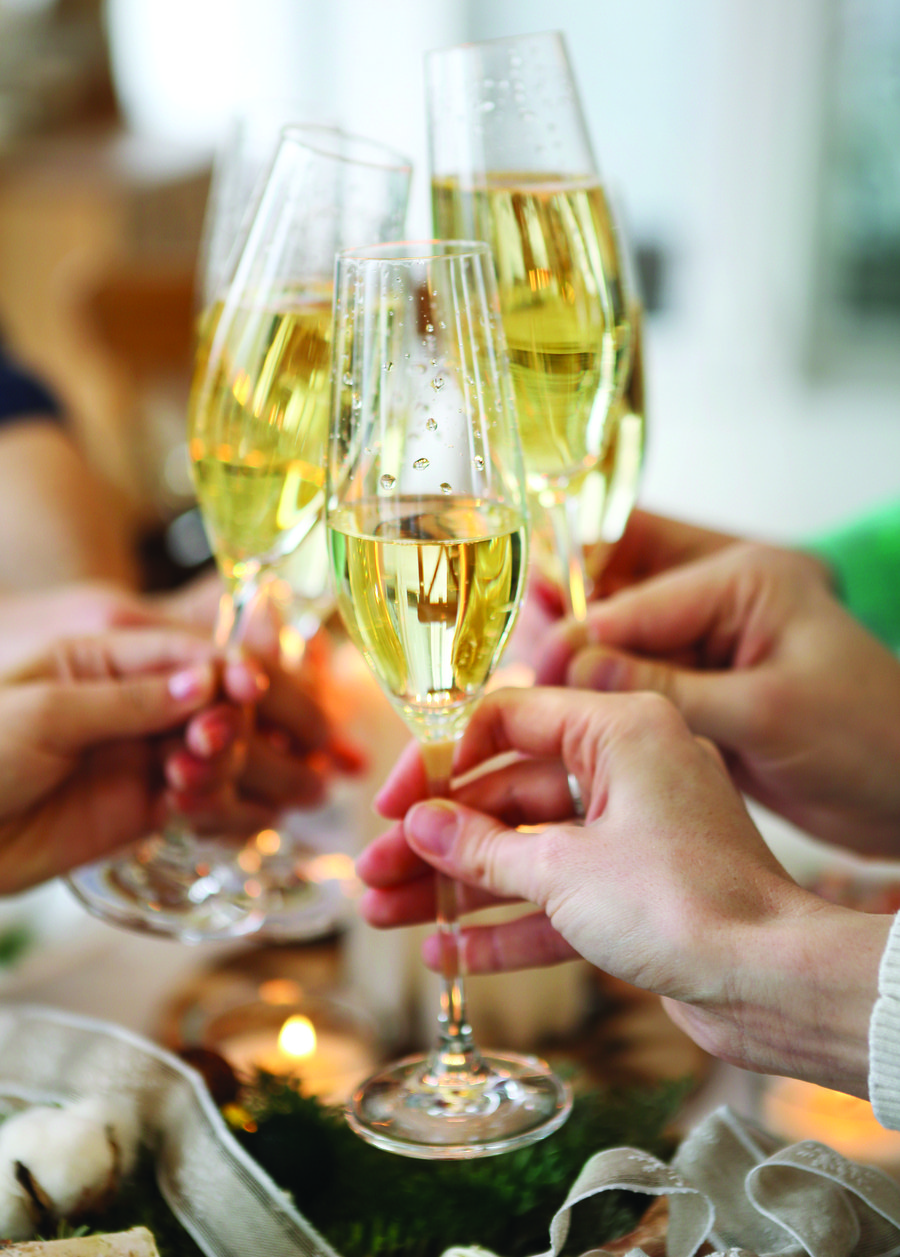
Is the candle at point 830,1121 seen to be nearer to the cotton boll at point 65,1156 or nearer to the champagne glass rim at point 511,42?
the cotton boll at point 65,1156

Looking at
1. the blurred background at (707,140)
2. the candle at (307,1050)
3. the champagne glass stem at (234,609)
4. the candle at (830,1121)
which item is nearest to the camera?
the candle at (830,1121)

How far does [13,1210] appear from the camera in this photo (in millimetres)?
572

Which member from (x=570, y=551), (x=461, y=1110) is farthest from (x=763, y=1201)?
(x=570, y=551)

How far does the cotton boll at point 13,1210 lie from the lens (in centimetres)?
57

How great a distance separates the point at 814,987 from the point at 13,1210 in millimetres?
373

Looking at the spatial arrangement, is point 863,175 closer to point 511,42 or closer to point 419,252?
point 511,42

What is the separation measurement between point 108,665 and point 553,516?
0.39 m

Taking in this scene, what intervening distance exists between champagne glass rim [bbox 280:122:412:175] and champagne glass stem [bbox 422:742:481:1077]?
1.17 feet

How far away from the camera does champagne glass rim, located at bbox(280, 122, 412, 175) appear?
756 millimetres

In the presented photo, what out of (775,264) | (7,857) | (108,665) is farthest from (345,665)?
(775,264)

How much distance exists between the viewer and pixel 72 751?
0.95 metres

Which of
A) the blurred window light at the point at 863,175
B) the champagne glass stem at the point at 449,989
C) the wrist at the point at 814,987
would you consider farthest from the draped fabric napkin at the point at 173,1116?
the blurred window light at the point at 863,175

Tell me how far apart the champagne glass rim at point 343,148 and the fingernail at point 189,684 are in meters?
0.39

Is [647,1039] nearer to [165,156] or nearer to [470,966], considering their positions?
[470,966]
